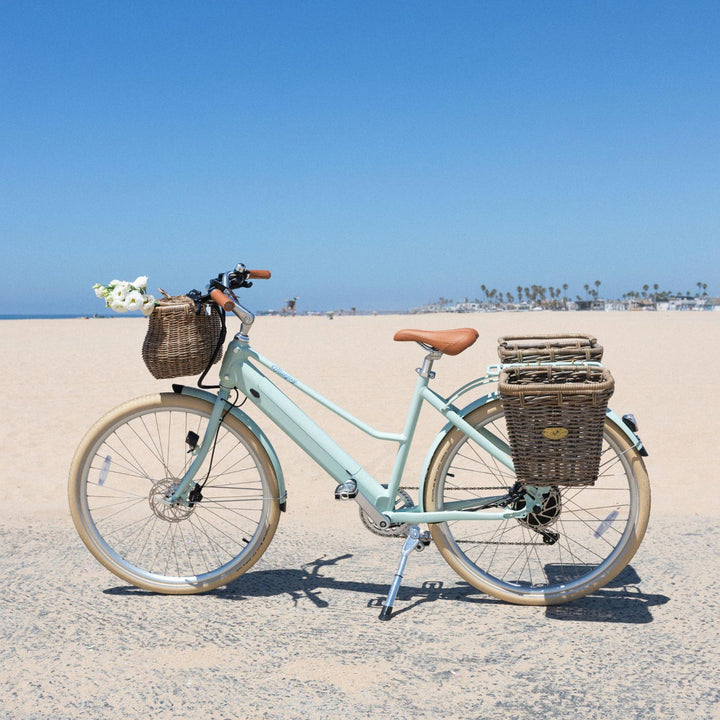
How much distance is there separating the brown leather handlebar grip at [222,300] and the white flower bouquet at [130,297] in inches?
12.0

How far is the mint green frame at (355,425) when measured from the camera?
3766 millimetres

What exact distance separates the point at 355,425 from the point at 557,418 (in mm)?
1040

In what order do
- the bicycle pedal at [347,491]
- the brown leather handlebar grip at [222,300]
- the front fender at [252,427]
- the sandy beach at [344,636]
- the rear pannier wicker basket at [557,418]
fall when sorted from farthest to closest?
the front fender at [252,427] → the bicycle pedal at [347,491] → the brown leather handlebar grip at [222,300] → the rear pannier wicker basket at [557,418] → the sandy beach at [344,636]

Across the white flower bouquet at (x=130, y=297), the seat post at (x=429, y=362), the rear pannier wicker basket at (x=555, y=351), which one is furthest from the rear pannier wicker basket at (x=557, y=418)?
the white flower bouquet at (x=130, y=297)

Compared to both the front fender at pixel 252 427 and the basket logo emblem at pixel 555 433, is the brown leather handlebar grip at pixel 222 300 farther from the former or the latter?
the basket logo emblem at pixel 555 433

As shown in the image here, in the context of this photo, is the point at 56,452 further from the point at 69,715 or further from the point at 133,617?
the point at 69,715

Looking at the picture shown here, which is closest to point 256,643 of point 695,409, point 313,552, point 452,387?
point 313,552

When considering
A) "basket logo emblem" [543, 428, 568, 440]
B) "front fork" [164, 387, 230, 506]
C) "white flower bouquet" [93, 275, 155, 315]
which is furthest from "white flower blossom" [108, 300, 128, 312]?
"basket logo emblem" [543, 428, 568, 440]

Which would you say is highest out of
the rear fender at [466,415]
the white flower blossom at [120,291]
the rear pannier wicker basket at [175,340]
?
the white flower blossom at [120,291]

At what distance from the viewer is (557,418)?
3320 mm

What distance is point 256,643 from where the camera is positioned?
11.1ft

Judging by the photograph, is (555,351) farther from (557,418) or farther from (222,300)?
(222,300)

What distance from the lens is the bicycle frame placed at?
3781 mm

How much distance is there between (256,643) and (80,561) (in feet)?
5.41
